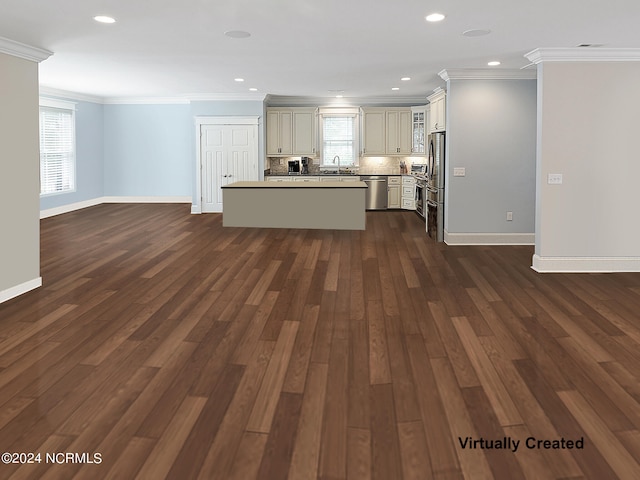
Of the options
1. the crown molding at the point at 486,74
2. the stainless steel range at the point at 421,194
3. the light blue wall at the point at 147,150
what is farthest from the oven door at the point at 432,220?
the light blue wall at the point at 147,150

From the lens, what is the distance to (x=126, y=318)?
14.7 ft

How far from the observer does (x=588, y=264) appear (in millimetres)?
6281

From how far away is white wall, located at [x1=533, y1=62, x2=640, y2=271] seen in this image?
6020 mm

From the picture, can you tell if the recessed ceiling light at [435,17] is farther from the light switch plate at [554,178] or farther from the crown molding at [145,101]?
the crown molding at [145,101]

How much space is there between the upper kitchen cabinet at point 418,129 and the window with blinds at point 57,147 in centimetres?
688

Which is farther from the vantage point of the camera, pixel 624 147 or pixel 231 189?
pixel 231 189

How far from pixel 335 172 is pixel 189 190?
3.47 m

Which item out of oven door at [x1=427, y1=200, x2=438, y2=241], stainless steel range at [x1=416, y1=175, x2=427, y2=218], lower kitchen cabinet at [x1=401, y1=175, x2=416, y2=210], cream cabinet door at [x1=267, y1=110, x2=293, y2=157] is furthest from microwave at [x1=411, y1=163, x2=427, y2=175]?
oven door at [x1=427, y1=200, x2=438, y2=241]

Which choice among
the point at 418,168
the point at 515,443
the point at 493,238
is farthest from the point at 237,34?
the point at 418,168

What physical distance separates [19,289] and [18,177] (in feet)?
3.43

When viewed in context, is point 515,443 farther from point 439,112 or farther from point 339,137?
point 339,137

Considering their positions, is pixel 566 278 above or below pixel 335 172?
below

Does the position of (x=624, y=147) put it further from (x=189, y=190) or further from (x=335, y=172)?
(x=189, y=190)

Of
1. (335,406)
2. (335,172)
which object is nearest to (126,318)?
(335,406)
